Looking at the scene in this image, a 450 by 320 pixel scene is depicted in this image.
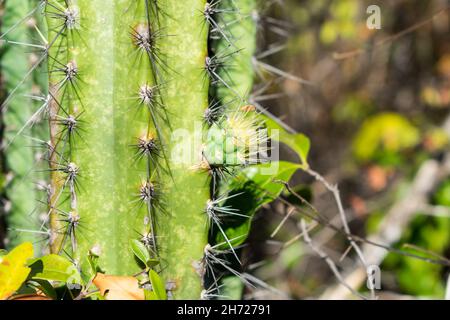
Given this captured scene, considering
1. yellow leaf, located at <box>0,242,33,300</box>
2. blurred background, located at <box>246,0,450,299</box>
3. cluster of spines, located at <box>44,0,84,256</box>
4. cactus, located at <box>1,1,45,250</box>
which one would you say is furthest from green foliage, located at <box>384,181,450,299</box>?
yellow leaf, located at <box>0,242,33,300</box>

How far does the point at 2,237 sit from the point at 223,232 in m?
0.85

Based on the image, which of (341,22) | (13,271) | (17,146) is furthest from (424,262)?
(13,271)

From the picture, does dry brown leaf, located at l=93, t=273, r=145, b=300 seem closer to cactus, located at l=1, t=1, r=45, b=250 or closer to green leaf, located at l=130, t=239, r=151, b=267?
green leaf, located at l=130, t=239, r=151, b=267

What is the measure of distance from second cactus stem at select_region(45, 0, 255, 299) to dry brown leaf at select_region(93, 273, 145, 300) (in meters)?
0.11

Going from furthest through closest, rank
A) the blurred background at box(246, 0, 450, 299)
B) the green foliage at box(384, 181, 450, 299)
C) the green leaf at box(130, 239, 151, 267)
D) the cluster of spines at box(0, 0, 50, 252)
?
the blurred background at box(246, 0, 450, 299)
the green foliage at box(384, 181, 450, 299)
the cluster of spines at box(0, 0, 50, 252)
the green leaf at box(130, 239, 151, 267)

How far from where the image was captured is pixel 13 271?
1.10m

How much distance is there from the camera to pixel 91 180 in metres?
1.31

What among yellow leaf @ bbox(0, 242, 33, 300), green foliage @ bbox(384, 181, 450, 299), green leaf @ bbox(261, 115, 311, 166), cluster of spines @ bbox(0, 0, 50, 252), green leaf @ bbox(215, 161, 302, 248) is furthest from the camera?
green foliage @ bbox(384, 181, 450, 299)

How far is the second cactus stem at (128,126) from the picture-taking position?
1.28m

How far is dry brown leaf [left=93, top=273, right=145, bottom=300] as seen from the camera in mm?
1158

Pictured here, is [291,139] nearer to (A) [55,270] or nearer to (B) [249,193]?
(B) [249,193]

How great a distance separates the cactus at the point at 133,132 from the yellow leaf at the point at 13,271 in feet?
0.65

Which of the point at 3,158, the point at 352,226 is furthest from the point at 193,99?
the point at 352,226

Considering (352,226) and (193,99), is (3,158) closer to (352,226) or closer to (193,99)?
(193,99)
